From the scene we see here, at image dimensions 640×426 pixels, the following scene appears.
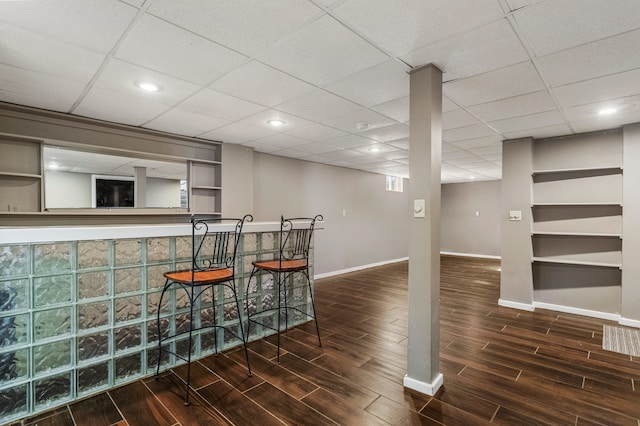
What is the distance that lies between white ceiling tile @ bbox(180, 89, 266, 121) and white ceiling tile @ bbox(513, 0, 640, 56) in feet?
7.30

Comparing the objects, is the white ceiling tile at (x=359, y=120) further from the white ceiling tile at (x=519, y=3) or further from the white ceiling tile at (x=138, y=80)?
the white ceiling tile at (x=519, y=3)

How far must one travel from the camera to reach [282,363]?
2.63m

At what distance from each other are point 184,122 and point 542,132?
448 centimetres

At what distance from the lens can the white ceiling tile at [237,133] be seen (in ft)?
12.3

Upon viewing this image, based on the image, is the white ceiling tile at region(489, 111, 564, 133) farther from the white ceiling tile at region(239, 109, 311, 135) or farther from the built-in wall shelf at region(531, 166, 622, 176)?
the white ceiling tile at region(239, 109, 311, 135)

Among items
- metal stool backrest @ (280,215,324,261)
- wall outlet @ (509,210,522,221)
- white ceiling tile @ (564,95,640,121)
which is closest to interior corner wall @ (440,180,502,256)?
wall outlet @ (509,210,522,221)

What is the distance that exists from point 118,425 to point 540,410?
268 cm

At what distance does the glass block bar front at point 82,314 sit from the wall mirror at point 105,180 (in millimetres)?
1718

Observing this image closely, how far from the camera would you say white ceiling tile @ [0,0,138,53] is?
1.57 m

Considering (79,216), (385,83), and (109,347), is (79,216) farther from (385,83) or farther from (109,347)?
(385,83)

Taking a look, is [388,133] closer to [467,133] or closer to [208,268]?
[467,133]

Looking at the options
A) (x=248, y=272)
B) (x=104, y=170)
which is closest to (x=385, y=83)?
(x=248, y=272)

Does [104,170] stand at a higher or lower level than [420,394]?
higher

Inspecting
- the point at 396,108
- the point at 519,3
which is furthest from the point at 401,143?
the point at 519,3
